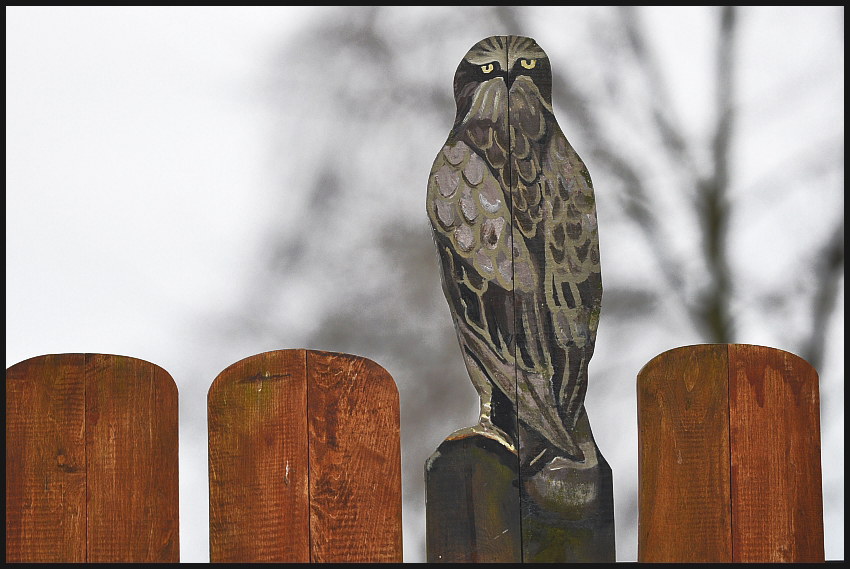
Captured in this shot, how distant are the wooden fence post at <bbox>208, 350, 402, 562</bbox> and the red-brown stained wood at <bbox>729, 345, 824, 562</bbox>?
0.65m

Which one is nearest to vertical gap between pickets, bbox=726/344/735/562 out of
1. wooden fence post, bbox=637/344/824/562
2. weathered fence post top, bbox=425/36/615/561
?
wooden fence post, bbox=637/344/824/562

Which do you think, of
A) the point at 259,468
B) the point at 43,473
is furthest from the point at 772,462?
the point at 43,473

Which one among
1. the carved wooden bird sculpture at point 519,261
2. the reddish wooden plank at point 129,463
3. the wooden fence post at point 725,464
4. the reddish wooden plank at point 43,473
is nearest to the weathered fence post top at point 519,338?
the carved wooden bird sculpture at point 519,261

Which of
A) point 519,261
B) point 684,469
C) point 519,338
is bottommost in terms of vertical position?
point 684,469

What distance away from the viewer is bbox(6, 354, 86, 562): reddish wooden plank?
1.67 m

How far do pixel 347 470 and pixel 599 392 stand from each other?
150 centimetres

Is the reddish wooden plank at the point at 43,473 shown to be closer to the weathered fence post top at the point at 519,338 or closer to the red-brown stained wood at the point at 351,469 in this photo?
the red-brown stained wood at the point at 351,469

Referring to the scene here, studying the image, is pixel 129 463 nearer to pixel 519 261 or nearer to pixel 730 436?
pixel 519 261

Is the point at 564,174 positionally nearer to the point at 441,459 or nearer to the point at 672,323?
the point at 441,459

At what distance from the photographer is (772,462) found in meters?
1.73

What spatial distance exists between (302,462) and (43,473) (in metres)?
0.47

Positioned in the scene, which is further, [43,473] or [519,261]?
[519,261]

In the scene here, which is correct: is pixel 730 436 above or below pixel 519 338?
below

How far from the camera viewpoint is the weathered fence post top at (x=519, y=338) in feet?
5.75
